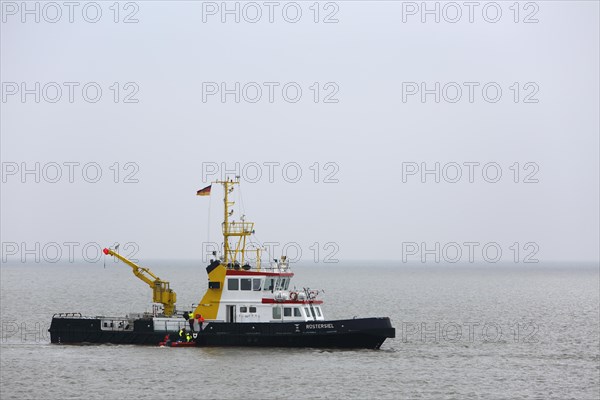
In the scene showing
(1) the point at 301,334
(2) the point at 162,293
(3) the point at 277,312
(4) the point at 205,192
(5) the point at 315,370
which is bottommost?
(5) the point at 315,370

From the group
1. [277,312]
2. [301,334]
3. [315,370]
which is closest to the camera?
[315,370]

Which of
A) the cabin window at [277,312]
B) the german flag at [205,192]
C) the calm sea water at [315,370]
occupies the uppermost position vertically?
the german flag at [205,192]

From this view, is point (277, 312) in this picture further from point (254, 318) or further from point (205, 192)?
point (205, 192)

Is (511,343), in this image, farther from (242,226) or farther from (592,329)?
(242,226)

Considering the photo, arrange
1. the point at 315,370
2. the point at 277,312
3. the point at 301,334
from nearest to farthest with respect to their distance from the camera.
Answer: the point at 315,370
the point at 301,334
the point at 277,312

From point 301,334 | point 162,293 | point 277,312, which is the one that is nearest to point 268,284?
point 277,312

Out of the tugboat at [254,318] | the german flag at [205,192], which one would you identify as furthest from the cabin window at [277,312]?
the german flag at [205,192]

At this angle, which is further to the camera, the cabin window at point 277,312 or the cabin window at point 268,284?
the cabin window at point 268,284

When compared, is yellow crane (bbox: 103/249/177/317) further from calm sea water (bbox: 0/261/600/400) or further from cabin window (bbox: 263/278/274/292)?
cabin window (bbox: 263/278/274/292)

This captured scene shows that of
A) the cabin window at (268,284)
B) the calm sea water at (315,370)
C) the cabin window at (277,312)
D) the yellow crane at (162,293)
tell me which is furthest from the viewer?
the yellow crane at (162,293)

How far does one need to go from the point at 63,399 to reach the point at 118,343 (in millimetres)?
12443

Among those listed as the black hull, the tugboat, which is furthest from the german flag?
the black hull

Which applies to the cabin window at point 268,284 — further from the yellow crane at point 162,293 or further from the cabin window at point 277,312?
the yellow crane at point 162,293

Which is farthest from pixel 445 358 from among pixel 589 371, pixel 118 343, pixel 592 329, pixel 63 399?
pixel 592 329
